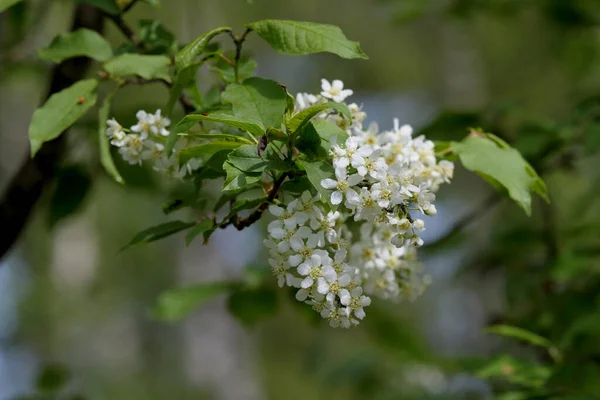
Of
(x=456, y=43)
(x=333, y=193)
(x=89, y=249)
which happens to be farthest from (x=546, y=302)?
(x=89, y=249)

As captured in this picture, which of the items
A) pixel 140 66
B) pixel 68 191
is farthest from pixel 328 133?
pixel 68 191

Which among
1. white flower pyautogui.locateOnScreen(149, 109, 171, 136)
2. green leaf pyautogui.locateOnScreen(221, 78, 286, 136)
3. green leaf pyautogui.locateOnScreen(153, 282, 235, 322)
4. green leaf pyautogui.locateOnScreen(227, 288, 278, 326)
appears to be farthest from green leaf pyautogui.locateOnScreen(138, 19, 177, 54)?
green leaf pyautogui.locateOnScreen(227, 288, 278, 326)

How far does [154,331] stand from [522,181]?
1827 centimetres

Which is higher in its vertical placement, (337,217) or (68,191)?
(337,217)

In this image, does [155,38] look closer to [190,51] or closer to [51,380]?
[190,51]

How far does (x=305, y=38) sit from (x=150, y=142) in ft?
1.46

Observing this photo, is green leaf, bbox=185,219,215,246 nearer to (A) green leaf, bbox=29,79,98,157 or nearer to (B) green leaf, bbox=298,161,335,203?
(B) green leaf, bbox=298,161,335,203

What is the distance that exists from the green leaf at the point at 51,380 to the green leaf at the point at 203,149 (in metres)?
1.96

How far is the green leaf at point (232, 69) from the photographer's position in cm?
142

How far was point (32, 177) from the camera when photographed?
7.18 feet

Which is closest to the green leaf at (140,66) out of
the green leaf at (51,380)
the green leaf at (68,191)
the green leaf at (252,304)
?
the green leaf at (68,191)

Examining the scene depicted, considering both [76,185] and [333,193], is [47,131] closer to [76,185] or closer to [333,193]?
[333,193]

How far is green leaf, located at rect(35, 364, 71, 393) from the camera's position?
289 centimetres

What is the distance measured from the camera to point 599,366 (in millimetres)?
2137
